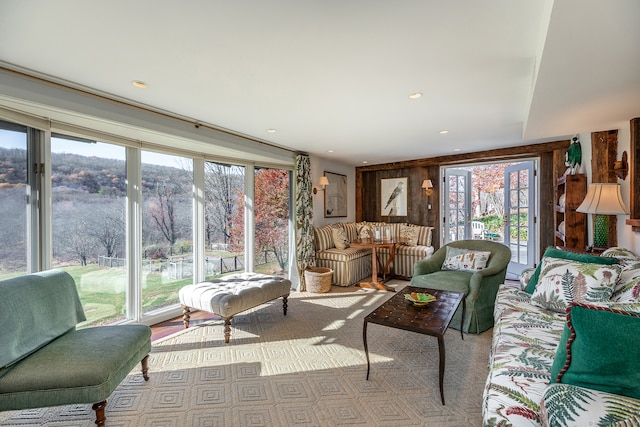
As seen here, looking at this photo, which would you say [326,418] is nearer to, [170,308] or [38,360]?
[38,360]

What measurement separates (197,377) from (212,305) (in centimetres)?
70

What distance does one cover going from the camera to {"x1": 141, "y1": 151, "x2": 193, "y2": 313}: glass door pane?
3.45 metres

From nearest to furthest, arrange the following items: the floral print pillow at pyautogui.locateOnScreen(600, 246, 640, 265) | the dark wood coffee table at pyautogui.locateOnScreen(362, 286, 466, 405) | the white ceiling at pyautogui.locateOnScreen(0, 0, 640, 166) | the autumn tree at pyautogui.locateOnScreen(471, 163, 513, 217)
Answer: the white ceiling at pyautogui.locateOnScreen(0, 0, 640, 166) < the dark wood coffee table at pyautogui.locateOnScreen(362, 286, 466, 405) < the floral print pillow at pyautogui.locateOnScreen(600, 246, 640, 265) < the autumn tree at pyautogui.locateOnScreen(471, 163, 513, 217)

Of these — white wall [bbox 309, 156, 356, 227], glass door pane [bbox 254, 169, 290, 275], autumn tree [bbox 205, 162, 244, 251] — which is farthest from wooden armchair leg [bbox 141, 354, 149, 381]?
white wall [bbox 309, 156, 356, 227]

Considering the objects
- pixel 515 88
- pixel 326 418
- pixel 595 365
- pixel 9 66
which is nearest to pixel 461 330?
pixel 326 418

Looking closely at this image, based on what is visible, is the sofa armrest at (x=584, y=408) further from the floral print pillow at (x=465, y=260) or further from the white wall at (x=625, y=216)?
the floral print pillow at (x=465, y=260)

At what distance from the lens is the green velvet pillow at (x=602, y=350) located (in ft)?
3.40

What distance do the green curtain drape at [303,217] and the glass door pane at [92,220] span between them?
241cm

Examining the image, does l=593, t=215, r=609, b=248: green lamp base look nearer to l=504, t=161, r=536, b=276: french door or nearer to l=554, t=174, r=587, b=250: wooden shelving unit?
l=554, t=174, r=587, b=250: wooden shelving unit

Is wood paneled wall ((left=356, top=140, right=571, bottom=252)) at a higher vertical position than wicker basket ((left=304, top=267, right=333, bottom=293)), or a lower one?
higher

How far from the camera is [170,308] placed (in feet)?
12.0

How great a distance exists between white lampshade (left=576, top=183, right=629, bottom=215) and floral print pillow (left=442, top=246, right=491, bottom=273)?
113cm

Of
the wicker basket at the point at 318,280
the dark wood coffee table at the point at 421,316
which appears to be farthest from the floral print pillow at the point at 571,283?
the wicker basket at the point at 318,280

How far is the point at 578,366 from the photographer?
112cm
